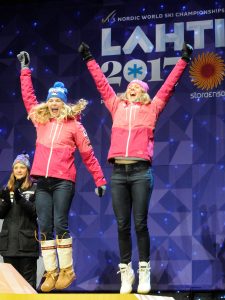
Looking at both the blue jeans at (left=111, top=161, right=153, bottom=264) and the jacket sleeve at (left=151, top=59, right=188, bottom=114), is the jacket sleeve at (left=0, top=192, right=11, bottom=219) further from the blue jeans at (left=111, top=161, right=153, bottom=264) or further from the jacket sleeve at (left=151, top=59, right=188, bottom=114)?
the jacket sleeve at (left=151, top=59, right=188, bottom=114)

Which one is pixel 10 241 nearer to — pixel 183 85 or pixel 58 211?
pixel 58 211

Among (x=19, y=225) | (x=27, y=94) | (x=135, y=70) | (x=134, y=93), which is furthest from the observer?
(x=135, y=70)

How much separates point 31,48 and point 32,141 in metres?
0.94

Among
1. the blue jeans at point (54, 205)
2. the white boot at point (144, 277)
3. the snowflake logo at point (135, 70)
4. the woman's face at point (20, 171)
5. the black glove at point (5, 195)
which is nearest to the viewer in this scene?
the white boot at point (144, 277)

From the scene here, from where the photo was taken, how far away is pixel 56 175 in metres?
4.29

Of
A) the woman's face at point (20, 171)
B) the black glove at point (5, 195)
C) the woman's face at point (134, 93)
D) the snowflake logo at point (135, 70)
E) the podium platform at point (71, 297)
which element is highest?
the snowflake logo at point (135, 70)

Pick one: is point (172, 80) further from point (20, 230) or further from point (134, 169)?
point (20, 230)

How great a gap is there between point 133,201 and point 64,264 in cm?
62

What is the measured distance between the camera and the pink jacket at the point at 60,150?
14.2 ft

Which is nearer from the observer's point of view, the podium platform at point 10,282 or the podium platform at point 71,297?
the podium platform at point 71,297

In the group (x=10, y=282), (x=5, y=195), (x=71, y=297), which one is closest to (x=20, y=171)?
(x=5, y=195)

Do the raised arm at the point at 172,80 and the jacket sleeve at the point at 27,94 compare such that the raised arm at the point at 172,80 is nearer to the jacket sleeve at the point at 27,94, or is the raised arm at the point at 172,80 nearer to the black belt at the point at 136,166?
the black belt at the point at 136,166

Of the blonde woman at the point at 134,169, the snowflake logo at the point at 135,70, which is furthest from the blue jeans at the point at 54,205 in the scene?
the snowflake logo at the point at 135,70

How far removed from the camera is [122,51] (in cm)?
618
